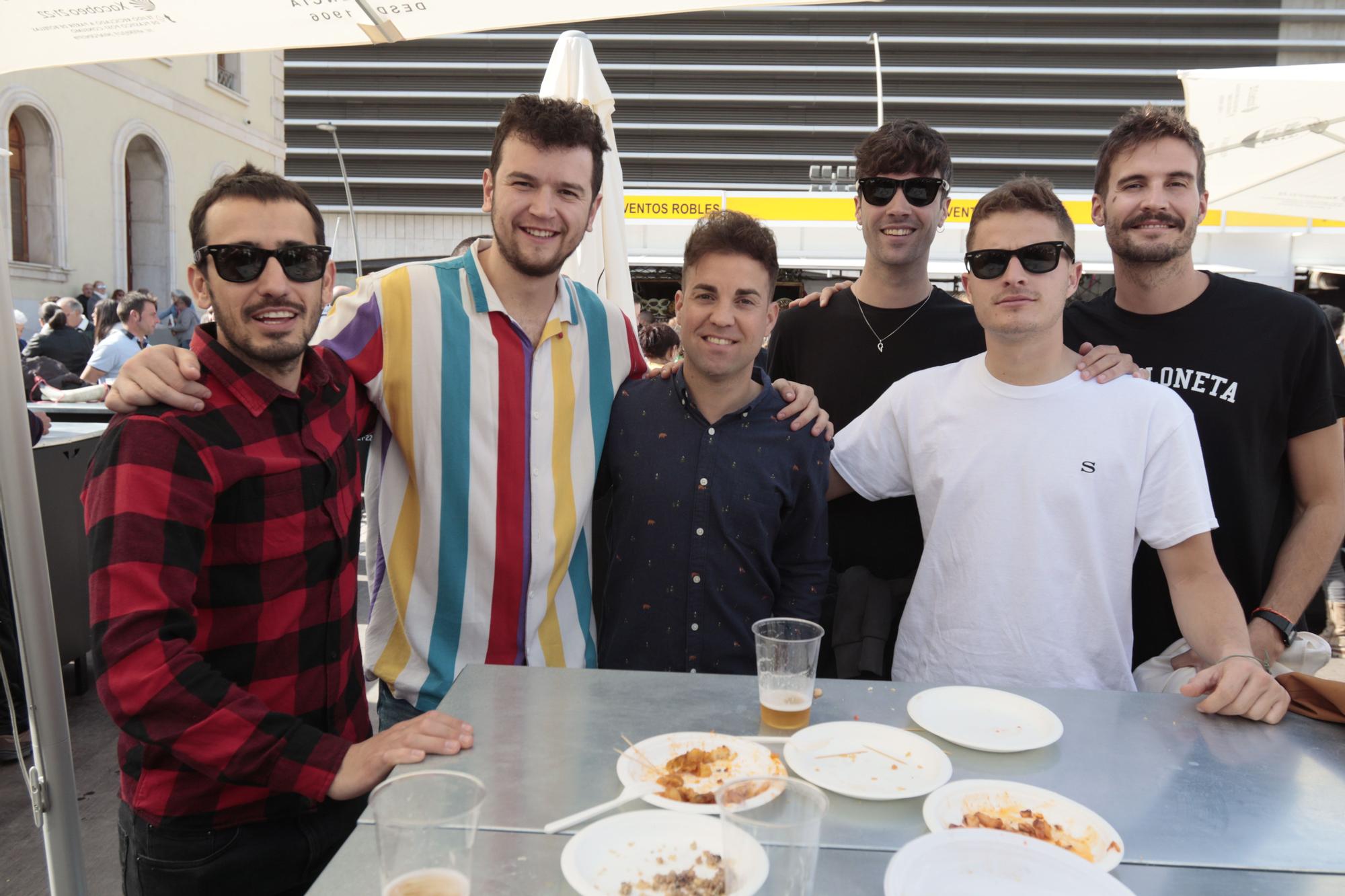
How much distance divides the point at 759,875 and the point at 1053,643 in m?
1.31

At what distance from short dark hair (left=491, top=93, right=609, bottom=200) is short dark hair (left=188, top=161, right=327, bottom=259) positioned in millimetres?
544

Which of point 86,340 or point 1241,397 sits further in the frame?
point 86,340

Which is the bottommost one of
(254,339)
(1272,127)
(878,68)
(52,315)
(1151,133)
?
(254,339)

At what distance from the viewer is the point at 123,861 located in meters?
1.85

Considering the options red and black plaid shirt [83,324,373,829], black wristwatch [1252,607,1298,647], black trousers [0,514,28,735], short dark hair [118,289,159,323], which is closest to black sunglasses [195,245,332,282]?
red and black plaid shirt [83,324,373,829]

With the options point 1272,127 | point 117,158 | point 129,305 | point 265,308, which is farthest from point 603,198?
point 117,158

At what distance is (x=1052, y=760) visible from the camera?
166 centimetres

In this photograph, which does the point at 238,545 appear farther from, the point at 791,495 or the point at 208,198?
the point at 791,495

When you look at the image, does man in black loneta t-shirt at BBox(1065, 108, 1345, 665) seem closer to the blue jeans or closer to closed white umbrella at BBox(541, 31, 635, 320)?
the blue jeans

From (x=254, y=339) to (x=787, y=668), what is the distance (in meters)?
1.29

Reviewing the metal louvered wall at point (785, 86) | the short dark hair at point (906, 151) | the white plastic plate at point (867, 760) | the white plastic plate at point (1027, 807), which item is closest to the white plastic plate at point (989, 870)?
the white plastic plate at point (1027, 807)

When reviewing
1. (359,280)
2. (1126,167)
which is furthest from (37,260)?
(1126,167)

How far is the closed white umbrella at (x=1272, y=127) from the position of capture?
17.7ft

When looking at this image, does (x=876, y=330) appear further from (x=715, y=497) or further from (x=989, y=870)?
(x=989, y=870)
